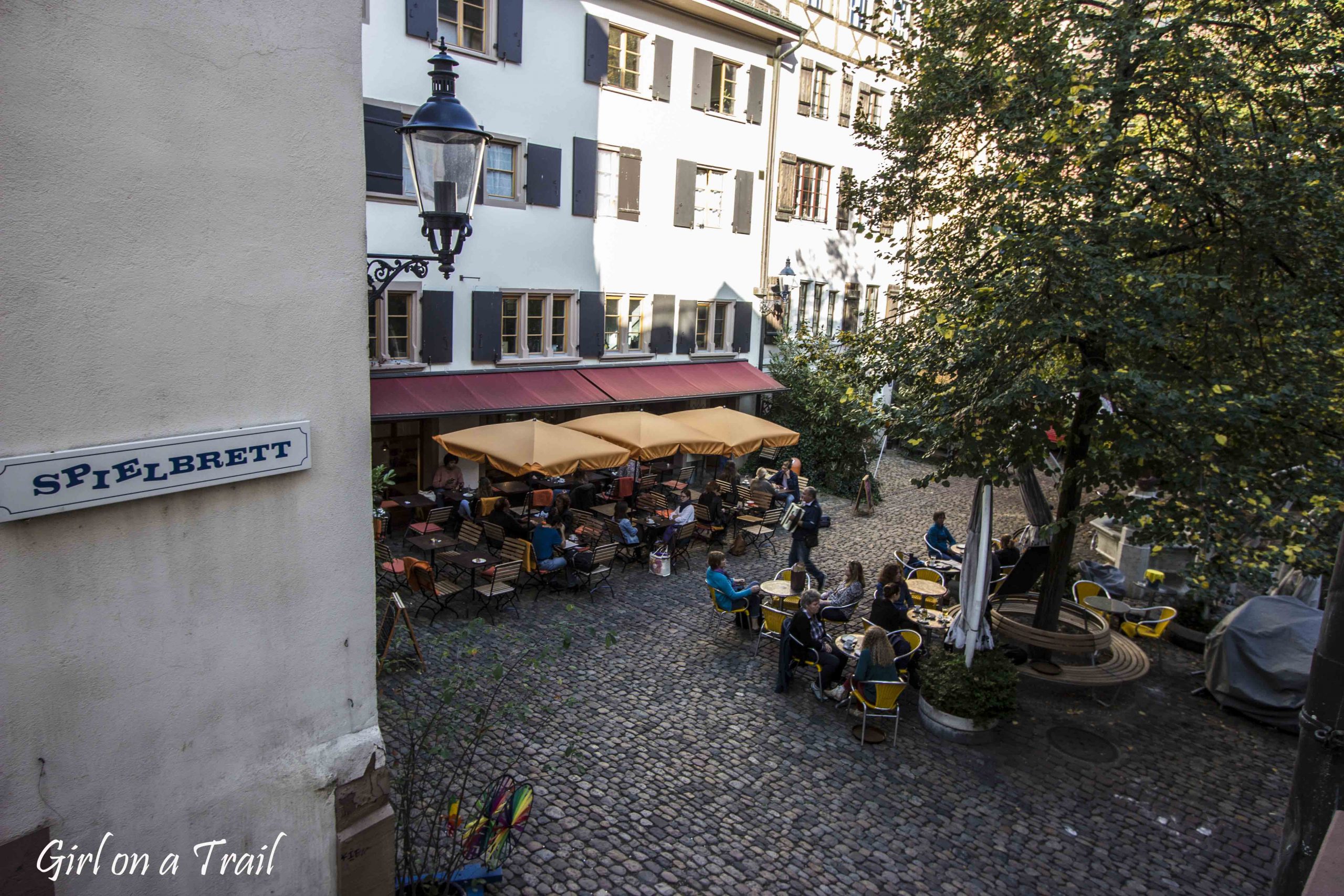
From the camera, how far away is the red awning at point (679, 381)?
18.9 metres

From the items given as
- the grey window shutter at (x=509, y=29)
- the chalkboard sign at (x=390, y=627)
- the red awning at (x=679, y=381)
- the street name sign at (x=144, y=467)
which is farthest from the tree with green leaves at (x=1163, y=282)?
the red awning at (x=679, y=381)

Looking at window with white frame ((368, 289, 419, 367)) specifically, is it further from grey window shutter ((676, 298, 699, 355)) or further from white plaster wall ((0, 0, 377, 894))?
white plaster wall ((0, 0, 377, 894))

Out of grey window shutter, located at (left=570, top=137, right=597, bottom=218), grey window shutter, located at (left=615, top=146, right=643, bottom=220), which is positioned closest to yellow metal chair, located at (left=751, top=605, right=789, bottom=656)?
grey window shutter, located at (left=570, top=137, right=597, bottom=218)

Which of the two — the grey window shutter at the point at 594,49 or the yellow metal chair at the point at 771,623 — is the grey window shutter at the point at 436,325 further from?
the yellow metal chair at the point at 771,623

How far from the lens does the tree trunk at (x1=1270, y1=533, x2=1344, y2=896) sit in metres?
3.74

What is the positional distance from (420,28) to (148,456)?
13.5 metres

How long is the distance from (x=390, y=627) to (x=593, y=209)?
38.1 ft

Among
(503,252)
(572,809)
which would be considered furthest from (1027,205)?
(503,252)

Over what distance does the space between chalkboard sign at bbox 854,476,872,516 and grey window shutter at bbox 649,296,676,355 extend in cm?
557

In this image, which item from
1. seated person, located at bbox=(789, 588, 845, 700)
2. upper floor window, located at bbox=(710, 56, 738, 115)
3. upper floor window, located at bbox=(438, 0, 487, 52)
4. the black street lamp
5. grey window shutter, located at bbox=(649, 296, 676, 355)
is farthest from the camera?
upper floor window, located at bbox=(710, 56, 738, 115)

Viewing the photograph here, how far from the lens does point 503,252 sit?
17.0m

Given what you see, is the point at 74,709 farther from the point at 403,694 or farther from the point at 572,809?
the point at 403,694

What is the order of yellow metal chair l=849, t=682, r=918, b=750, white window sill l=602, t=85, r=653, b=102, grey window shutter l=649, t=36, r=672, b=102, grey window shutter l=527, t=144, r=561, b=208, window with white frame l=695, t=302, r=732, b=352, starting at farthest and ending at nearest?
window with white frame l=695, t=302, r=732, b=352, grey window shutter l=649, t=36, r=672, b=102, white window sill l=602, t=85, r=653, b=102, grey window shutter l=527, t=144, r=561, b=208, yellow metal chair l=849, t=682, r=918, b=750

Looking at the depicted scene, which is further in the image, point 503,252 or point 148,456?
point 503,252
